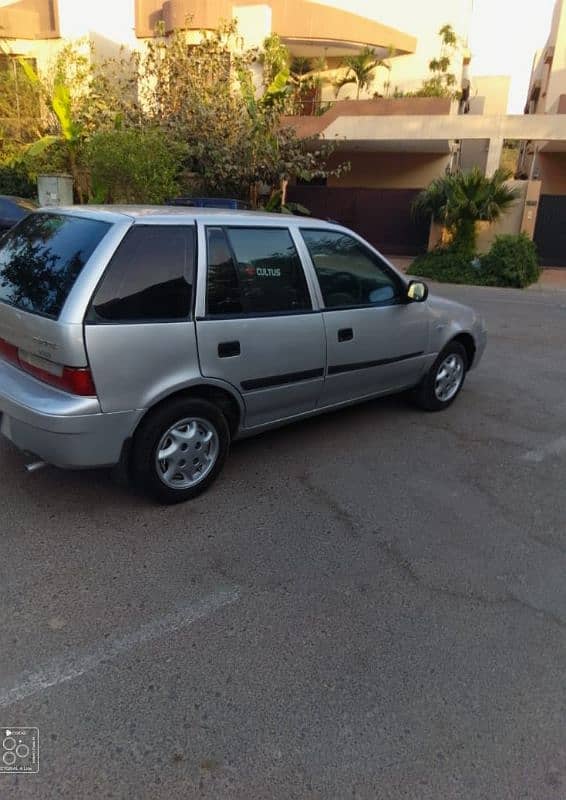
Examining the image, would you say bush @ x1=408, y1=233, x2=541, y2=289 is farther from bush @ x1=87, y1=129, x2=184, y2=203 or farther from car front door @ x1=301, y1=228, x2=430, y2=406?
car front door @ x1=301, y1=228, x2=430, y2=406

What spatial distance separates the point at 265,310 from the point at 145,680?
7.75 feet

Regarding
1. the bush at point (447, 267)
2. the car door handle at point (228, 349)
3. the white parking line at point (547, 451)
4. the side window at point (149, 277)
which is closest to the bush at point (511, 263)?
the bush at point (447, 267)

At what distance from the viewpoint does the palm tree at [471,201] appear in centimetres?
1498

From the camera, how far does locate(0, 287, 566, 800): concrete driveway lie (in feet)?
7.12

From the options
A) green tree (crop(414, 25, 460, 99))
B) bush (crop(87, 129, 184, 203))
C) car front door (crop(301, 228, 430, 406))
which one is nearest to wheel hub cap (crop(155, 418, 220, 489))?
car front door (crop(301, 228, 430, 406))

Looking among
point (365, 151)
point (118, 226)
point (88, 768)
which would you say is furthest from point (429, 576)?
point (365, 151)

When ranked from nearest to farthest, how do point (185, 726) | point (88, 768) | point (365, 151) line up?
point (88, 768) → point (185, 726) → point (365, 151)

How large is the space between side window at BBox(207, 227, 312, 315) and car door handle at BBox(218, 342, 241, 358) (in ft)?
0.66

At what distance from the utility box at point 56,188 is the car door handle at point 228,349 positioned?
1338 cm

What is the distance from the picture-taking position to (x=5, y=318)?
11.9 ft

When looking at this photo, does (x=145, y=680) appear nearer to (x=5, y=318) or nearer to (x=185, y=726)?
(x=185, y=726)

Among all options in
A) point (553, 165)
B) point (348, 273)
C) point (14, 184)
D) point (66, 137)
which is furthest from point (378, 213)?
point (348, 273)

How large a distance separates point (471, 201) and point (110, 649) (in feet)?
49.0

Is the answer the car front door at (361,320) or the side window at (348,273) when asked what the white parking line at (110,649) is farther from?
the side window at (348,273)
